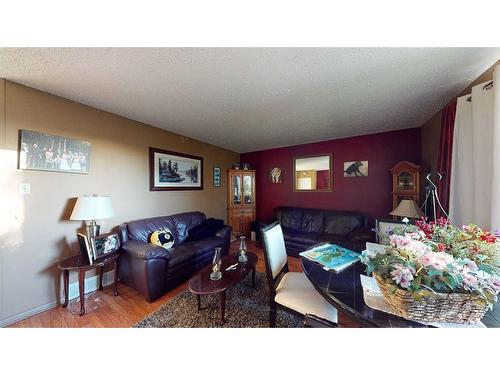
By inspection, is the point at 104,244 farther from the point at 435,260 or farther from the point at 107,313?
the point at 435,260

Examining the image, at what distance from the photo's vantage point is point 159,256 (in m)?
1.87

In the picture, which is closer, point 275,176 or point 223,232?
point 223,232

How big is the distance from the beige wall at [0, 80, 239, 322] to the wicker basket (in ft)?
9.58

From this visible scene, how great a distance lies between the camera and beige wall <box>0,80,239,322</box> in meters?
1.54

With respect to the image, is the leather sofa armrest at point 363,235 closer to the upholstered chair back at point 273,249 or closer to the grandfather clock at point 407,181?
the grandfather clock at point 407,181

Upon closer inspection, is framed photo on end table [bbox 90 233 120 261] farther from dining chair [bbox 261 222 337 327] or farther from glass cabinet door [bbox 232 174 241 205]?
glass cabinet door [bbox 232 174 241 205]

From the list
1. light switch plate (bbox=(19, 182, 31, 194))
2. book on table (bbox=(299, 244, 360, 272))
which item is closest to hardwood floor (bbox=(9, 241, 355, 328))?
light switch plate (bbox=(19, 182, 31, 194))

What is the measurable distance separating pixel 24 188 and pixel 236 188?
320 centimetres

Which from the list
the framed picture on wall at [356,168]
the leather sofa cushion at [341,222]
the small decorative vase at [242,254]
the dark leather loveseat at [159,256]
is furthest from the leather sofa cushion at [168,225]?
the framed picture on wall at [356,168]

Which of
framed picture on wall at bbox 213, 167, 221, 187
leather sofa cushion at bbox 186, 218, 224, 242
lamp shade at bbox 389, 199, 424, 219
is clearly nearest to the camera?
lamp shade at bbox 389, 199, 424, 219

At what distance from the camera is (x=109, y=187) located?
2242 mm

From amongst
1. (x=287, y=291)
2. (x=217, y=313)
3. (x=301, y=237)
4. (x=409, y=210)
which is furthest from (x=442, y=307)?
(x=301, y=237)

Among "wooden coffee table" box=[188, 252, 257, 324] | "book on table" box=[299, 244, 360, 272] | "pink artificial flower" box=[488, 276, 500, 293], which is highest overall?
"pink artificial flower" box=[488, 276, 500, 293]

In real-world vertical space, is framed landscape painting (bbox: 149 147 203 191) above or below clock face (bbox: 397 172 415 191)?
above
